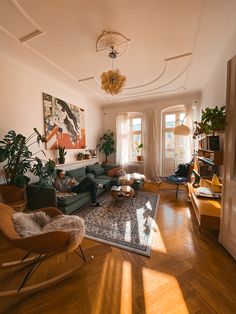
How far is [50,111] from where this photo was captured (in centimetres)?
365

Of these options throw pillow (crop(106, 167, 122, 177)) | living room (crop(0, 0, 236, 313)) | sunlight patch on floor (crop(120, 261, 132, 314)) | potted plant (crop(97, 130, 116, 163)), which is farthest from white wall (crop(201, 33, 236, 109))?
potted plant (crop(97, 130, 116, 163))

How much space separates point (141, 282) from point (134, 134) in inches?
195

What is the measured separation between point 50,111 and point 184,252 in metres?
3.93

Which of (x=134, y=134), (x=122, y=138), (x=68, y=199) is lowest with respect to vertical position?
(x=68, y=199)

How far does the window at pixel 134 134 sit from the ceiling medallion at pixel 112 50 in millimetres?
3291

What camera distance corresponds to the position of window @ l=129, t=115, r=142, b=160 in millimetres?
5836

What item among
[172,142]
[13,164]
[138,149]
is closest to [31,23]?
[13,164]

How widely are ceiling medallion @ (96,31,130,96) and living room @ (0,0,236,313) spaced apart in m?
0.03

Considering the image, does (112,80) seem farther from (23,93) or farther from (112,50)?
(23,93)

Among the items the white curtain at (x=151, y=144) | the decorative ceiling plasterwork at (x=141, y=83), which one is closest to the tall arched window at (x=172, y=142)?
the white curtain at (x=151, y=144)

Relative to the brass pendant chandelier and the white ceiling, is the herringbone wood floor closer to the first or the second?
the brass pendant chandelier

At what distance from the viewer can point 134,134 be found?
233 inches

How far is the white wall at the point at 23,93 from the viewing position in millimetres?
2713

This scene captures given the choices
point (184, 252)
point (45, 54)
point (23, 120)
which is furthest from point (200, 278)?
point (45, 54)
